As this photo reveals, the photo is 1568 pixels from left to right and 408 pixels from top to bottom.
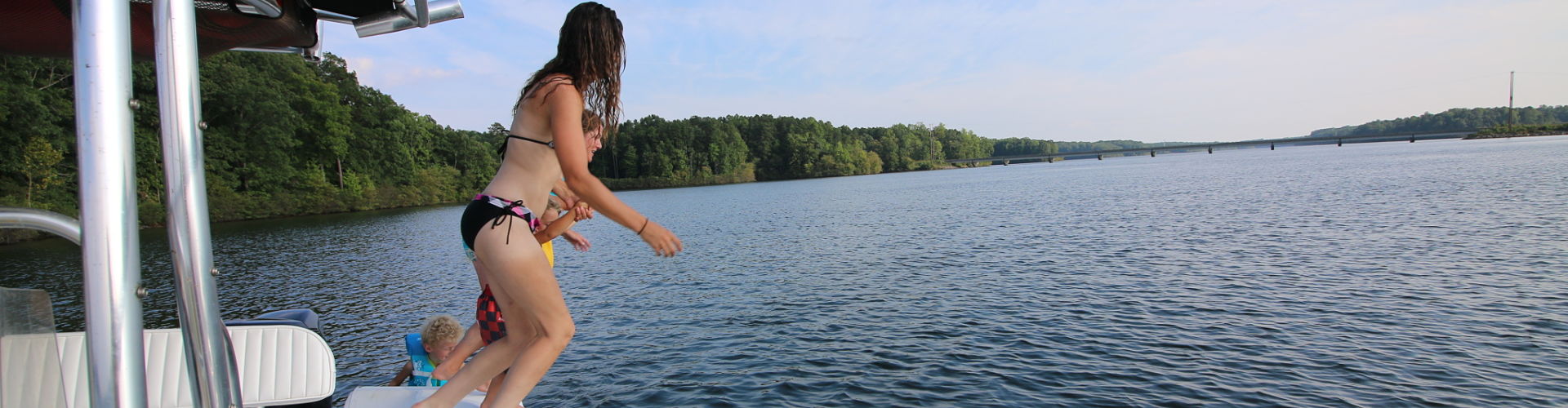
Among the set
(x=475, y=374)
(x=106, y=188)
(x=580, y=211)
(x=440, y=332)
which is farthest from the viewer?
(x=440, y=332)

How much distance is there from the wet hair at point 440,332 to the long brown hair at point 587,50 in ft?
11.1

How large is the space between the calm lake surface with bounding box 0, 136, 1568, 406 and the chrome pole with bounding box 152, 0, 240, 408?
24.3 ft

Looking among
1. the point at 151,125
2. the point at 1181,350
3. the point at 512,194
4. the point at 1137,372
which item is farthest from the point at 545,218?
the point at 151,125

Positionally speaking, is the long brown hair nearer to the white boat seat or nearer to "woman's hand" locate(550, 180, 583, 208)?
"woman's hand" locate(550, 180, 583, 208)

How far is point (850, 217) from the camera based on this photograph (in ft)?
123

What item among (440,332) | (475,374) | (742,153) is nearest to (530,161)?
(475,374)

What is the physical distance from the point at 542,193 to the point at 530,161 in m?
0.15

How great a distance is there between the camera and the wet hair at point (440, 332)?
613cm

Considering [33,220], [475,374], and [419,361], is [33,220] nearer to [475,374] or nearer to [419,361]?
[475,374]

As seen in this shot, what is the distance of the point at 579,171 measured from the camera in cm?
306

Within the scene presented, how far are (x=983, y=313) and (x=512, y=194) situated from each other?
1067cm

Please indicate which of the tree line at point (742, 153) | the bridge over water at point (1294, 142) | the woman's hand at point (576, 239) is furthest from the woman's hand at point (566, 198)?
the bridge over water at point (1294, 142)

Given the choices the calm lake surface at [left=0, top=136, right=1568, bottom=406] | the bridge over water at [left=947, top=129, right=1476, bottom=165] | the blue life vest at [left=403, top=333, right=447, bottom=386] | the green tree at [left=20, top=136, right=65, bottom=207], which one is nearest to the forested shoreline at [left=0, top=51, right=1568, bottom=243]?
the green tree at [left=20, top=136, right=65, bottom=207]

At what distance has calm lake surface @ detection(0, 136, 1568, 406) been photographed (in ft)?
30.1
